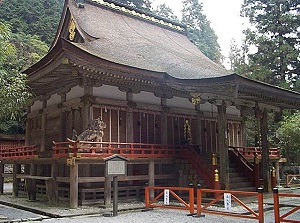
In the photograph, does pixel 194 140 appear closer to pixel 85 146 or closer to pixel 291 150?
pixel 85 146

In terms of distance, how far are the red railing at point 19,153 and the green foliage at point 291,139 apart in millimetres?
15481

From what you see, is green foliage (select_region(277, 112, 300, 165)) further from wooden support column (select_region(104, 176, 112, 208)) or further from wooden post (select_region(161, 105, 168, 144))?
wooden support column (select_region(104, 176, 112, 208))

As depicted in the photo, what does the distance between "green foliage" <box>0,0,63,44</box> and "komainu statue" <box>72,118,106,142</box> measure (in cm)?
2606

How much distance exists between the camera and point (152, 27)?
69.4ft

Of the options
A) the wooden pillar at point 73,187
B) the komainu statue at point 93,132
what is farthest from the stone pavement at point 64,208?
the komainu statue at point 93,132

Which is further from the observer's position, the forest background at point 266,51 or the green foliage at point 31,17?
the green foliage at point 31,17

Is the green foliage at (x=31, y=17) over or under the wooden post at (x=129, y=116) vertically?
over

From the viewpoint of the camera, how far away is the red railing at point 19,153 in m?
13.9

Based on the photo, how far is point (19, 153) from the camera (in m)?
14.7

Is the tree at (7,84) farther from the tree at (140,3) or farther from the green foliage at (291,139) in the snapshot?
the tree at (140,3)

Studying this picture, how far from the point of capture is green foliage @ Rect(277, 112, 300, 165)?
2189 centimetres

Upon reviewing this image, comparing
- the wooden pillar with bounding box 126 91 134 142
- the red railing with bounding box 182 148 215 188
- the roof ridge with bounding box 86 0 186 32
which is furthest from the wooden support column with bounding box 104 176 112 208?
the roof ridge with bounding box 86 0 186 32

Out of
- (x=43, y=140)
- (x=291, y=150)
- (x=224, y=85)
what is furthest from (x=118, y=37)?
(x=291, y=150)

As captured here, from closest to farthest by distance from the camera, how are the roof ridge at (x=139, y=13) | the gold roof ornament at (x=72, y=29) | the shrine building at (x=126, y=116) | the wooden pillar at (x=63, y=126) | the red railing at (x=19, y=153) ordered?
1. the shrine building at (x=126, y=116)
2. the red railing at (x=19, y=153)
3. the wooden pillar at (x=63, y=126)
4. the gold roof ornament at (x=72, y=29)
5. the roof ridge at (x=139, y=13)
